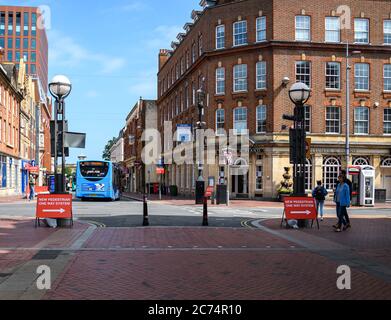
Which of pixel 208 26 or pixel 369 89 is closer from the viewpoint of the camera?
pixel 369 89

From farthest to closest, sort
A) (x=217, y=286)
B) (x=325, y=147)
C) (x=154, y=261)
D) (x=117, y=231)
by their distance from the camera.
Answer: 1. (x=325, y=147)
2. (x=117, y=231)
3. (x=154, y=261)
4. (x=217, y=286)

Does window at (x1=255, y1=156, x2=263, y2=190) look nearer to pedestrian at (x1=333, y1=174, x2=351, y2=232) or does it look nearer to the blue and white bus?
the blue and white bus

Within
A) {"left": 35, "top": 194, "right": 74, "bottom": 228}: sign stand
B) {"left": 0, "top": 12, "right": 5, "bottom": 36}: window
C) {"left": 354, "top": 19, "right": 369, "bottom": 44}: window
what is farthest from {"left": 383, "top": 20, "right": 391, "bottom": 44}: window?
{"left": 0, "top": 12, "right": 5, "bottom": 36}: window

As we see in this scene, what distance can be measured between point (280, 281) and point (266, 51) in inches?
1396

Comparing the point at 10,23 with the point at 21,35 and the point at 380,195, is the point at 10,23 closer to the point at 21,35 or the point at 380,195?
the point at 21,35

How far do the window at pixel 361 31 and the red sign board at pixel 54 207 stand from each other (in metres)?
32.6

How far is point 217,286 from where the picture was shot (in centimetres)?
753

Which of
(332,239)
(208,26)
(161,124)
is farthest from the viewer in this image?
(161,124)

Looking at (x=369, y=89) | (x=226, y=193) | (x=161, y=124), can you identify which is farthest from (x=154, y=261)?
(x=161, y=124)

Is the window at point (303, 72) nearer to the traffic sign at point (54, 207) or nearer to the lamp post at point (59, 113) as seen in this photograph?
the lamp post at point (59, 113)

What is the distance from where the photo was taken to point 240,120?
42.9 metres

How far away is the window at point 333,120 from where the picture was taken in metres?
41.4

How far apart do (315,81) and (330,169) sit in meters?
7.06

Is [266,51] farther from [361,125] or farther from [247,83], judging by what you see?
[361,125]
